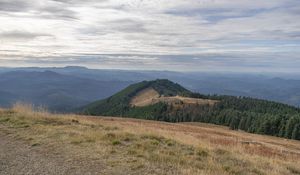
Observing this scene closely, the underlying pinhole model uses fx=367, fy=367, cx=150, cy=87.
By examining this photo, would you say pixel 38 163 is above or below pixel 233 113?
above

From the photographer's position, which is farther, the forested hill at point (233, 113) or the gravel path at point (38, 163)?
the forested hill at point (233, 113)

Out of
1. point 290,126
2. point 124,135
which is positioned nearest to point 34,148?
point 124,135

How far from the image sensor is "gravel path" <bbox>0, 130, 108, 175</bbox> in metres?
10.0

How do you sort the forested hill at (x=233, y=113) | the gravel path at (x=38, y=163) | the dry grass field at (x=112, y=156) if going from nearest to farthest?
the gravel path at (x=38, y=163) < the dry grass field at (x=112, y=156) < the forested hill at (x=233, y=113)

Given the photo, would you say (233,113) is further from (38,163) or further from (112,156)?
(38,163)

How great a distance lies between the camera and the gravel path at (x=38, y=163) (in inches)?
395

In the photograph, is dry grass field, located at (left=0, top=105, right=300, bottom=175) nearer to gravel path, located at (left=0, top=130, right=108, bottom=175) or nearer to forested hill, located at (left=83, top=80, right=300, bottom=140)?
gravel path, located at (left=0, top=130, right=108, bottom=175)

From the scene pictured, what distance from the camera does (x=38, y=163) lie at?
1083 cm

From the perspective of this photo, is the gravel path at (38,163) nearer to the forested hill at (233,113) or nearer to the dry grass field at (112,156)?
the dry grass field at (112,156)

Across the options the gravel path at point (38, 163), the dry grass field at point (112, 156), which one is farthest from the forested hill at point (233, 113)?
the gravel path at point (38, 163)

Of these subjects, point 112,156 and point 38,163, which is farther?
point 112,156

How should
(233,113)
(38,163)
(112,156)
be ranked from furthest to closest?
(233,113), (112,156), (38,163)

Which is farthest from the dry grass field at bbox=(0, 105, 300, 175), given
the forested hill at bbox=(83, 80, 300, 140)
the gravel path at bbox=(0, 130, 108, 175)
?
the forested hill at bbox=(83, 80, 300, 140)

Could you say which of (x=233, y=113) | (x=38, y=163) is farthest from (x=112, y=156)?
(x=233, y=113)
